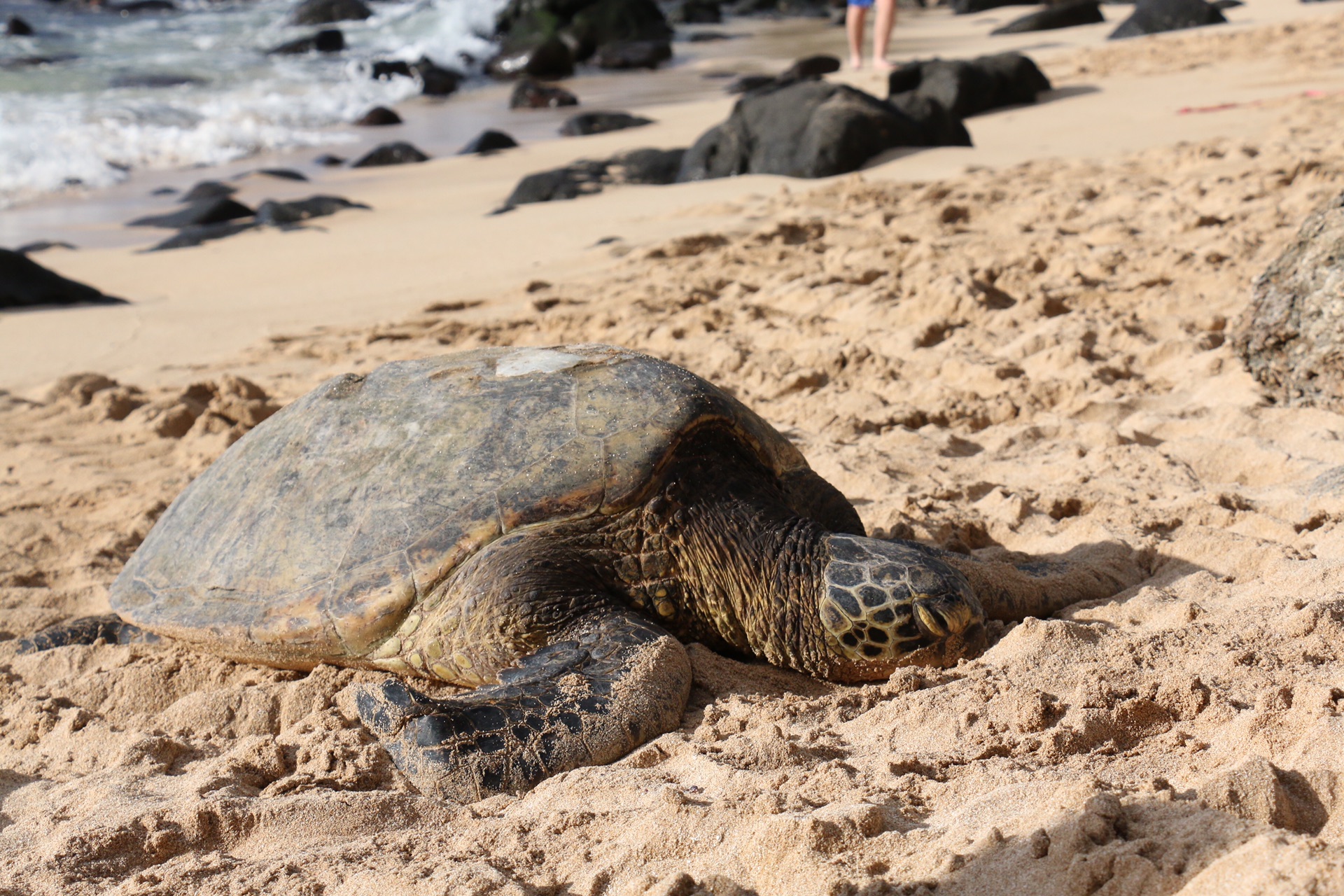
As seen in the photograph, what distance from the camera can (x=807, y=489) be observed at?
279cm

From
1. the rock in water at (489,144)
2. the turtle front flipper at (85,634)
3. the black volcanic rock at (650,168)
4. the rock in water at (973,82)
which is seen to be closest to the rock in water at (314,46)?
the rock in water at (489,144)

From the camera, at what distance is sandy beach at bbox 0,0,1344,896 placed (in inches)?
62.7

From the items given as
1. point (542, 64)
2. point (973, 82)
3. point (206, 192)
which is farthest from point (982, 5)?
point (206, 192)

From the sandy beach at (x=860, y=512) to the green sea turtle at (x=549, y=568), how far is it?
10cm

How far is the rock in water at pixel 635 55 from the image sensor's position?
654 inches

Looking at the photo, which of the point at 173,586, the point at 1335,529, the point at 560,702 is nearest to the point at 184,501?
the point at 173,586

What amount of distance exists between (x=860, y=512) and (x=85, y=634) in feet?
6.99

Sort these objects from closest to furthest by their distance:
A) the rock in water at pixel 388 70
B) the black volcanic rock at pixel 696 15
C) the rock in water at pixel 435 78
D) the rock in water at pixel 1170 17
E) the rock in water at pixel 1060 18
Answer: the rock in water at pixel 1170 17, the rock in water at pixel 1060 18, the rock in water at pixel 435 78, the rock in water at pixel 388 70, the black volcanic rock at pixel 696 15

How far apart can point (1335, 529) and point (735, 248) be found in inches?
151

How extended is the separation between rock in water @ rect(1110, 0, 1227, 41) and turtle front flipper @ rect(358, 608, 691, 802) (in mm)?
13452

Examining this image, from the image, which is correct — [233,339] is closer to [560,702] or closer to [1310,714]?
[560,702]

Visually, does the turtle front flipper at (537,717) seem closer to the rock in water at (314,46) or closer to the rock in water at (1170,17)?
the rock in water at (1170,17)

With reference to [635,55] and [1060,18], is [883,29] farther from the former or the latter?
[635,55]

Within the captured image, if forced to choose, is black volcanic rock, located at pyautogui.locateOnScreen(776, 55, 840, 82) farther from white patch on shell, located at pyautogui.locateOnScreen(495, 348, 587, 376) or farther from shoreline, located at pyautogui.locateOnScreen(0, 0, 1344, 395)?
white patch on shell, located at pyautogui.locateOnScreen(495, 348, 587, 376)
